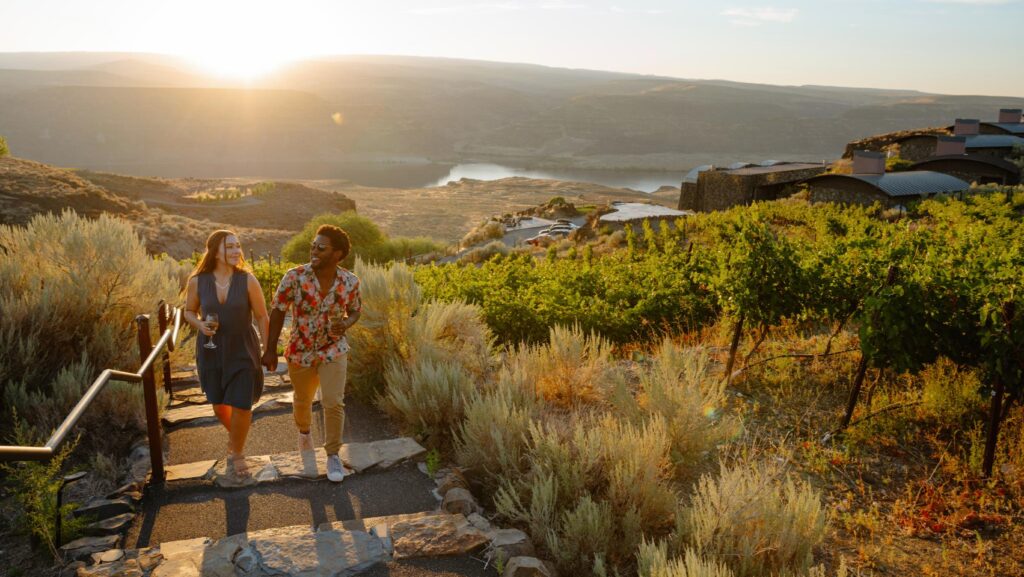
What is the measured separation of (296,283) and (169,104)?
162162 mm

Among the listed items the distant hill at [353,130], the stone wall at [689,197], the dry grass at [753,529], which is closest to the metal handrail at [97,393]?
the dry grass at [753,529]

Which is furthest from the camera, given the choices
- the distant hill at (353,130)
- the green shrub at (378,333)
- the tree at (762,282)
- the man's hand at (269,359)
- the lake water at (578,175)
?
the distant hill at (353,130)

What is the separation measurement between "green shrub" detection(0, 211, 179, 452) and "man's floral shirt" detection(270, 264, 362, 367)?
1.78m

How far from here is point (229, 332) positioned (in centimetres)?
468

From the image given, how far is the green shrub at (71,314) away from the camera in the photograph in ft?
17.4

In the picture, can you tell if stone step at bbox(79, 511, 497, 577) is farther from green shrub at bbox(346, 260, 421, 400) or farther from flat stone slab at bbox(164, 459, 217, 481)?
green shrub at bbox(346, 260, 421, 400)

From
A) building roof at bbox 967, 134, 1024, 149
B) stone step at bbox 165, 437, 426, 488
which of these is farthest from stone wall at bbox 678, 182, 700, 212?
Result: stone step at bbox 165, 437, 426, 488

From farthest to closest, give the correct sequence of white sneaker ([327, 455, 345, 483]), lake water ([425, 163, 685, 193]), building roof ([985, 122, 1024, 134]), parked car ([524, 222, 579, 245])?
1. lake water ([425, 163, 685, 193])
2. building roof ([985, 122, 1024, 134])
3. parked car ([524, 222, 579, 245])
4. white sneaker ([327, 455, 345, 483])

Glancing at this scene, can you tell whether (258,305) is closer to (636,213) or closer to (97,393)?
(97,393)

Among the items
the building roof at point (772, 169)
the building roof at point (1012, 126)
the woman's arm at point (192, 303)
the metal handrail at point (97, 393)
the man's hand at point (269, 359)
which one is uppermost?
the building roof at point (1012, 126)

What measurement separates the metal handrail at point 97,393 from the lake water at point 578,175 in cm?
10608

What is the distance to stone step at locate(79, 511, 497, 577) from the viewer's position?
3.61m

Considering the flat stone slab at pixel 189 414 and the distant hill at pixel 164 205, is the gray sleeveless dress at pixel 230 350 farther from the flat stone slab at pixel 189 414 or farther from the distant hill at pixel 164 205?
the distant hill at pixel 164 205

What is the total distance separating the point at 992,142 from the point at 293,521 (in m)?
45.1
